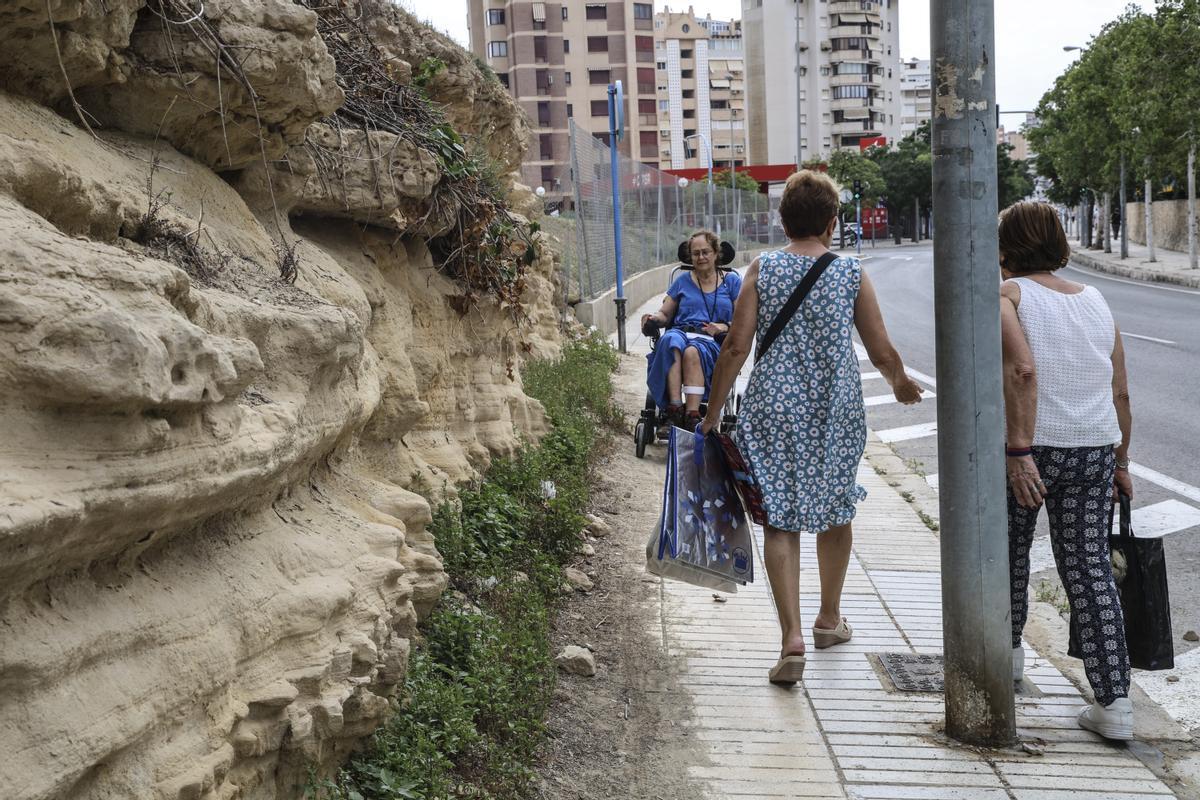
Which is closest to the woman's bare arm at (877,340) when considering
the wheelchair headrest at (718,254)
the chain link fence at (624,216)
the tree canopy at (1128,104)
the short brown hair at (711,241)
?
the short brown hair at (711,241)

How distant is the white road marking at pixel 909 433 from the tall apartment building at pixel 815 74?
94.9 meters

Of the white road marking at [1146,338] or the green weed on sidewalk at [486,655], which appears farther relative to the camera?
the white road marking at [1146,338]

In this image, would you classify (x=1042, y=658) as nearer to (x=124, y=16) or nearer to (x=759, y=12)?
(x=124, y=16)

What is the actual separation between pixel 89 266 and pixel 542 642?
2662 millimetres

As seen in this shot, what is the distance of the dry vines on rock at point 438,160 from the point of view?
17.9ft

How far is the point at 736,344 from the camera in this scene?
4961mm

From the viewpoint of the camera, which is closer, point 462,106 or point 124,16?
point 124,16

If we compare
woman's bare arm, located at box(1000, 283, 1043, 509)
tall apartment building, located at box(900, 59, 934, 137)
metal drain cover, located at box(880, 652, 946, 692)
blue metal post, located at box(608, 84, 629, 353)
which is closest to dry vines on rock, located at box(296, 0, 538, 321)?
woman's bare arm, located at box(1000, 283, 1043, 509)

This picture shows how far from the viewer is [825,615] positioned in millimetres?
5277

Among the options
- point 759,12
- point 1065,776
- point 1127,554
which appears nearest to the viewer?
point 1065,776

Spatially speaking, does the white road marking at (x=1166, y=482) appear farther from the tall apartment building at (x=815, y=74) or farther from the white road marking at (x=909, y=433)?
the tall apartment building at (x=815, y=74)

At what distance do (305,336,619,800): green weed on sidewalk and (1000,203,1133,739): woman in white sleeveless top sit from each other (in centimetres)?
183

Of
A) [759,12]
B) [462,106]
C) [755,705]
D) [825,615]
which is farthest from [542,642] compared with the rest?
[759,12]

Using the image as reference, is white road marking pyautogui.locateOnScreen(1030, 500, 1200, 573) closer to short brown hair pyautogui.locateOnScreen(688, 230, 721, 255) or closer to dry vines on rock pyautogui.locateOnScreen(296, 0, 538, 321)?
short brown hair pyautogui.locateOnScreen(688, 230, 721, 255)
